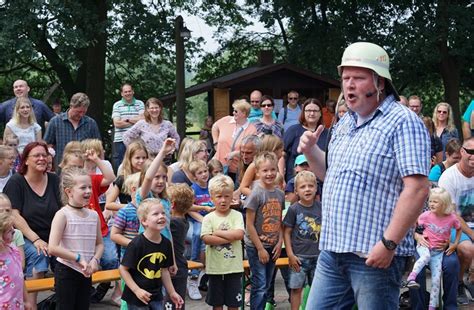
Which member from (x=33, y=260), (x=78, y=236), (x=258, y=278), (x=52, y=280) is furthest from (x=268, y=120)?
(x=78, y=236)

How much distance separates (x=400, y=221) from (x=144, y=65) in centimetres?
2177

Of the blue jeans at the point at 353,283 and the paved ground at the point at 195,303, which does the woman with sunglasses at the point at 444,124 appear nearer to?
the paved ground at the point at 195,303

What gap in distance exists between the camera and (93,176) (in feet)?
29.3

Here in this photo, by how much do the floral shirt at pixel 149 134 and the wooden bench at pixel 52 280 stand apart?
11.0 feet

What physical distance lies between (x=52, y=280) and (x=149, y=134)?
4.06m

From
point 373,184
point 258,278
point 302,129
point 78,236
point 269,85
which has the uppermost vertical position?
point 269,85

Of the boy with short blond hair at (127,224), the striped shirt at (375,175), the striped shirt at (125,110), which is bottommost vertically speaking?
the boy with short blond hair at (127,224)

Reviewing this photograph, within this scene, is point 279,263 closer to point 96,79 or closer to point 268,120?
point 268,120

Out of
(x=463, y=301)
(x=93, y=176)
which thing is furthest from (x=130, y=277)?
(x=463, y=301)

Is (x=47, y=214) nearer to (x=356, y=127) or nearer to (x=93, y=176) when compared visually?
(x=93, y=176)

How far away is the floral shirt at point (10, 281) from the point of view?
626cm

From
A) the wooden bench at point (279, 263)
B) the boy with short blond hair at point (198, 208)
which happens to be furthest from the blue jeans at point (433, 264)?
the boy with short blond hair at point (198, 208)

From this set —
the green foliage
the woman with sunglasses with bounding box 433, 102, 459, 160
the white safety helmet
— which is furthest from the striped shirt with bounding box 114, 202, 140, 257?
the green foliage

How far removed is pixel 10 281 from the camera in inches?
248
